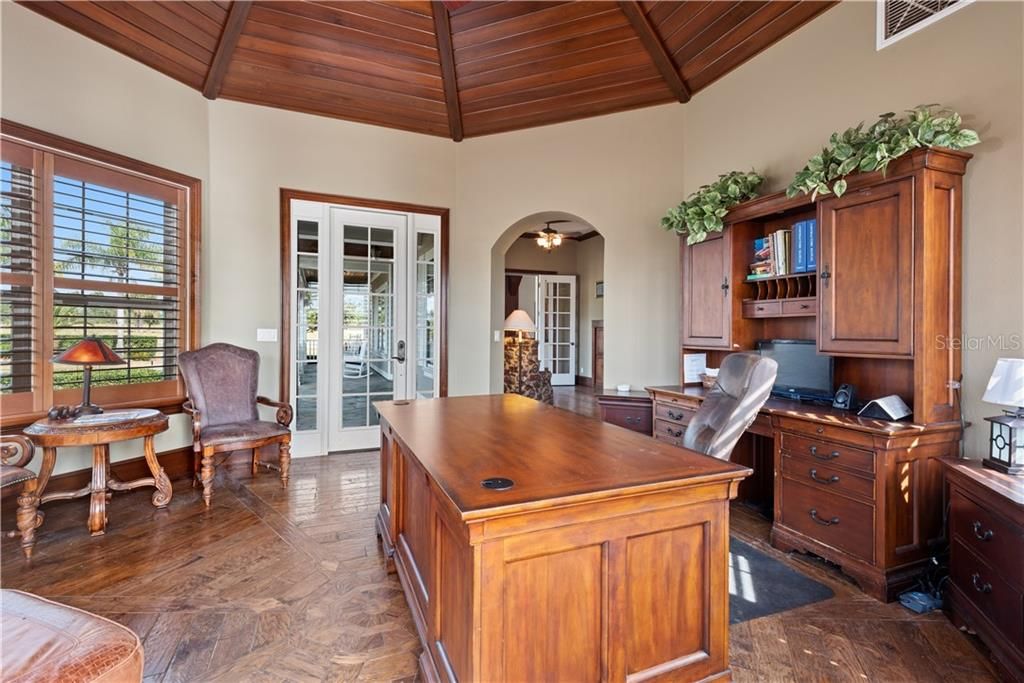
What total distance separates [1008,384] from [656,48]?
327 cm

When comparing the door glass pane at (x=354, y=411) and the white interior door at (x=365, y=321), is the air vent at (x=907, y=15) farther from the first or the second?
the door glass pane at (x=354, y=411)

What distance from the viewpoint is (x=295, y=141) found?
14.3 ft

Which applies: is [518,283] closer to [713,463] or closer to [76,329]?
[76,329]

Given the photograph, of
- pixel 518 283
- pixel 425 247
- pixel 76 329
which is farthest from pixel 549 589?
pixel 518 283

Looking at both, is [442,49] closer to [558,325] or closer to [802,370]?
[802,370]

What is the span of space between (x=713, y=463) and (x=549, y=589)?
63cm

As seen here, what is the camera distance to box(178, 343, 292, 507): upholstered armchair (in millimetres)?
3340

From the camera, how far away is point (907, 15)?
249 centimetres

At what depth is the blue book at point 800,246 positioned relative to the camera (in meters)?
2.80

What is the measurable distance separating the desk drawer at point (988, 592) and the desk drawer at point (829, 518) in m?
0.29

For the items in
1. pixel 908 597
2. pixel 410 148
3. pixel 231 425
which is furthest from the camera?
pixel 410 148

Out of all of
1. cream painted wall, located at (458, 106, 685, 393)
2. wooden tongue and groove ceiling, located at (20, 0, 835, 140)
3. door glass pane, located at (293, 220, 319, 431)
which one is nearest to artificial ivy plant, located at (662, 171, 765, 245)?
cream painted wall, located at (458, 106, 685, 393)

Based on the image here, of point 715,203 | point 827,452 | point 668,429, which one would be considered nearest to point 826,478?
point 827,452

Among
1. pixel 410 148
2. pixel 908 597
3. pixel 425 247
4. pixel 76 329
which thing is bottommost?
pixel 908 597
